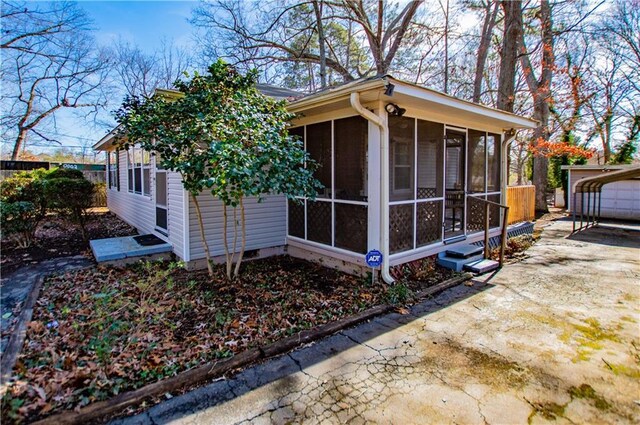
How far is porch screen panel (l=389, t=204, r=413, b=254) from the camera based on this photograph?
4756 millimetres

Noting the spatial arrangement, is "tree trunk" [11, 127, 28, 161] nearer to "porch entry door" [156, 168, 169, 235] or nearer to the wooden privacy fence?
"porch entry door" [156, 168, 169, 235]

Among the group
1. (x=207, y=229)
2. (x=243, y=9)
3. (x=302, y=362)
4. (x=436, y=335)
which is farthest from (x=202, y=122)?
(x=243, y=9)

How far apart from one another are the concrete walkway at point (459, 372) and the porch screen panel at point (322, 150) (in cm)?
235

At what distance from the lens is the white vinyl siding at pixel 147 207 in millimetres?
5410

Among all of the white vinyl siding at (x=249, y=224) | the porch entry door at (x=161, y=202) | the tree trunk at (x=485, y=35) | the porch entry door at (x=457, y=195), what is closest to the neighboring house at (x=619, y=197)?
the tree trunk at (x=485, y=35)

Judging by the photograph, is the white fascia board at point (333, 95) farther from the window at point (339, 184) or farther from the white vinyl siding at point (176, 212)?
the white vinyl siding at point (176, 212)

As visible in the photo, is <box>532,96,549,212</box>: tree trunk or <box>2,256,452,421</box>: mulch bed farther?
<box>532,96,549,212</box>: tree trunk

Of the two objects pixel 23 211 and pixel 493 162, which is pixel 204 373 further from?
pixel 493 162

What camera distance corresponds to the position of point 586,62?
636 inches

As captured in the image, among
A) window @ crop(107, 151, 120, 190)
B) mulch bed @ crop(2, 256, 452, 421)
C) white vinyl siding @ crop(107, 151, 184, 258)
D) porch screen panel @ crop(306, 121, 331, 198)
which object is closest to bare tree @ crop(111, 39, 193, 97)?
window @ crop(107, 151, 120, 190)

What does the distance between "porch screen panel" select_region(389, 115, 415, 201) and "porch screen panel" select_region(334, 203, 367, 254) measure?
1.79 ft

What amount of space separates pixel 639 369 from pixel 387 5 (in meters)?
14.8

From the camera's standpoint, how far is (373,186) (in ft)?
14.8

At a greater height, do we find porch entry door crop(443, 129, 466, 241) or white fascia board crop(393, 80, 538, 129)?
white fascia board crop(393, 80, 538, 129)
